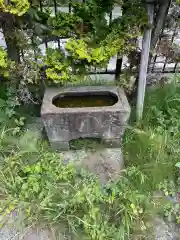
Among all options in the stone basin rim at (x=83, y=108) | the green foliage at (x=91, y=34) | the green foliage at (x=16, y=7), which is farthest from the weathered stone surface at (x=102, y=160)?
the green foliage at (x=16, y=7)

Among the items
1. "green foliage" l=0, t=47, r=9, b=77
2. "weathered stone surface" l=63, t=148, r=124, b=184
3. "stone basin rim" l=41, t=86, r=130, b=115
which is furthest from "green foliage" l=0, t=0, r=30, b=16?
"weathered stone surface" l=63, t=148, r=124, b=184

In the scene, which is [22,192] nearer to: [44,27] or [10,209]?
[10,209]

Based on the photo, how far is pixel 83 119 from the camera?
224 cm

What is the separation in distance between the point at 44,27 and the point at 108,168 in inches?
57.8

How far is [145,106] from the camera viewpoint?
2.76 meters

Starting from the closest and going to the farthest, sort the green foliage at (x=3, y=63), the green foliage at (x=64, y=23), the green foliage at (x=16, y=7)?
the green foliage at (x=16, y=7), the green foliage at (x=3, y=63), the green foliage at (x=64, y=23)

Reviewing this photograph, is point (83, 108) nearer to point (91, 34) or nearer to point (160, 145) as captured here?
point (91, 34)

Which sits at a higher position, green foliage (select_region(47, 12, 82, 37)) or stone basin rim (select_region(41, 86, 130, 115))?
green foliage (select_region(47, 12, 82, 37))

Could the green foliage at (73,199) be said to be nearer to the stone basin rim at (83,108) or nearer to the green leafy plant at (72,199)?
the green leafy plant at (72,199)

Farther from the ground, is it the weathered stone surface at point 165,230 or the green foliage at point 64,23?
the green foliage at point 64,23

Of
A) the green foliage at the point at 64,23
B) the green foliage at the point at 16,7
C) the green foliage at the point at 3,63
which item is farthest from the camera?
the green foliage at the point at 64,23

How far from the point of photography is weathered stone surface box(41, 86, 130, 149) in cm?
220

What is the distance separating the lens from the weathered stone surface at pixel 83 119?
7.21 ft

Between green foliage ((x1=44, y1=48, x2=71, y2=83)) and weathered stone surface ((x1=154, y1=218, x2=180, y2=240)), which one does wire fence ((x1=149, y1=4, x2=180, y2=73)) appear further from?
weathered stone surface ((x1=154, y1=218, x2=180, y2=240))
